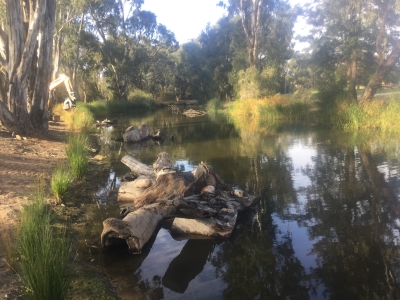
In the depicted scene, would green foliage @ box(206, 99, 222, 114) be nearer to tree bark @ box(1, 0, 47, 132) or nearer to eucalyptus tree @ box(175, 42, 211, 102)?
eucalyptus tree @ box(175, 42, 211, 102)

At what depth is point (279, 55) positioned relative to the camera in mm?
37156

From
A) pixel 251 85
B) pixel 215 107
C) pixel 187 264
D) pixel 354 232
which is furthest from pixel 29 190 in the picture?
pixel 215 107

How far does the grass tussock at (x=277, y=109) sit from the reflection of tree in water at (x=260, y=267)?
18500 mm

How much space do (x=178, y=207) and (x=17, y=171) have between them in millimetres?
4418

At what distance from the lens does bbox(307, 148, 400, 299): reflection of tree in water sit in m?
4.47

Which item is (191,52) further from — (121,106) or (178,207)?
(178,207)

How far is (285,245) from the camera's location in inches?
220

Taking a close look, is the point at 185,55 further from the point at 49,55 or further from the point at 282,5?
the point at 49,55

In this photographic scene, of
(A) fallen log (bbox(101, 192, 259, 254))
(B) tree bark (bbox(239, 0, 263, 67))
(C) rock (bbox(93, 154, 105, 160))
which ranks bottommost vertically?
(C) rock (bbox(93, 154, 105, 160))

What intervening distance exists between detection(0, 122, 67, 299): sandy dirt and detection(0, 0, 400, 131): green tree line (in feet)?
3.95

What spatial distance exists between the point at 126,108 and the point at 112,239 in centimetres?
3744

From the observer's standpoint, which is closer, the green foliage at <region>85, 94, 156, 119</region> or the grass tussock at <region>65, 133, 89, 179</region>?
the grass tussock at <region>65, 133, 89, 179</region>

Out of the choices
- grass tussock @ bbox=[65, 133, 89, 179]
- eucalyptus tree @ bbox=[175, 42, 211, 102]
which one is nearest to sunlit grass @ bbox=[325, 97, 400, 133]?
grass tussock @ bbox=[65, 133, 89, 179]

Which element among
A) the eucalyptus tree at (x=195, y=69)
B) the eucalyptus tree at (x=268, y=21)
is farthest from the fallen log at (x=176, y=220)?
the eucalyptus tree at (x=195, y=69)
